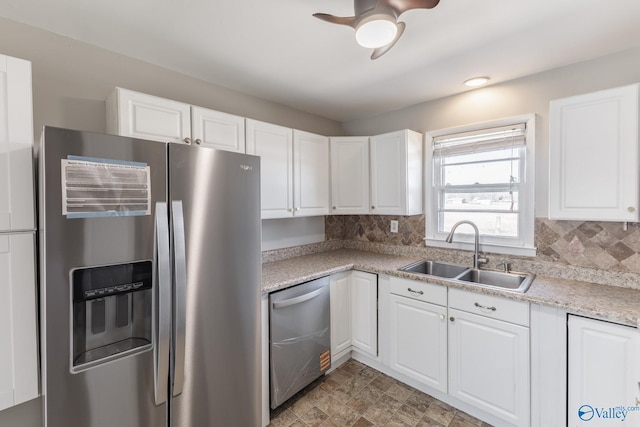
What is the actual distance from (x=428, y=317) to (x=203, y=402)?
1.55m

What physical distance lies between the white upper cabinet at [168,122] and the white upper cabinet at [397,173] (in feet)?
4.38

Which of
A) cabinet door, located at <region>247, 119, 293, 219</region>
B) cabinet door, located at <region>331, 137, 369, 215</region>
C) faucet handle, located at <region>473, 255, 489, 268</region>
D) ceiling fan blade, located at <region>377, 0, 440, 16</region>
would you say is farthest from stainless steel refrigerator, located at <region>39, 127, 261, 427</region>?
faucet handle, located at <region>473, 255, 489, 268</region>

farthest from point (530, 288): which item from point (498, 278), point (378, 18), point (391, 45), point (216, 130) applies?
point (216, 130)

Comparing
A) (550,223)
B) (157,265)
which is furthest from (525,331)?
(157,265)

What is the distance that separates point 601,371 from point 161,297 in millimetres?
2206

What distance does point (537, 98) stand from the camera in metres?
2.13

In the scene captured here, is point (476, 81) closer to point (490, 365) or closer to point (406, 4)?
point (406, 4)

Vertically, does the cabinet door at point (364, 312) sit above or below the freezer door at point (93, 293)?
below

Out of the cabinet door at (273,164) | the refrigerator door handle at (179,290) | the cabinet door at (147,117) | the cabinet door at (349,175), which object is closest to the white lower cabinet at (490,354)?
the cabinet door at (349,175)

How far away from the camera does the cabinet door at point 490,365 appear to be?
1698 millimetres

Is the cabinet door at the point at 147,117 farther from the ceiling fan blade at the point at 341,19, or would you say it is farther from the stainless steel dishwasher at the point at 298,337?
the stainless steel dishwasher at the point at 298,337

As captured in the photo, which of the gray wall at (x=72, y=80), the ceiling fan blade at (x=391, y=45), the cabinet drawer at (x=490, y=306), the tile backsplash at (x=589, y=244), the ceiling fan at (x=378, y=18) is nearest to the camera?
the ceiling fan at (x=378, y=18)

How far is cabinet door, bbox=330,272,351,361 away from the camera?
7.75 feet

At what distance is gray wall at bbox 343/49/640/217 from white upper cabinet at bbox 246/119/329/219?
1.02 meters
